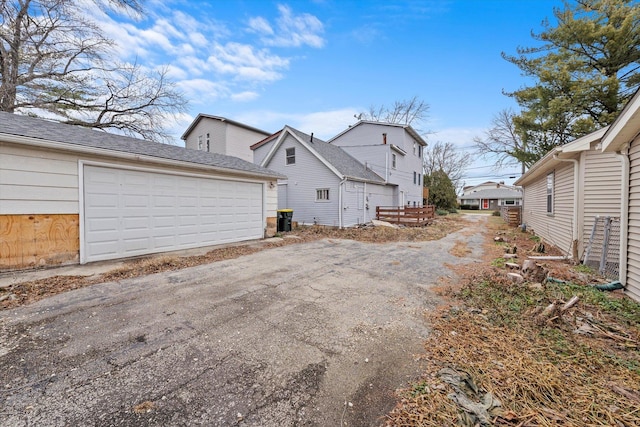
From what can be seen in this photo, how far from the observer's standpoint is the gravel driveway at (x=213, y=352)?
1.82m

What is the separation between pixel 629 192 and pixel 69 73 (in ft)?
66.5

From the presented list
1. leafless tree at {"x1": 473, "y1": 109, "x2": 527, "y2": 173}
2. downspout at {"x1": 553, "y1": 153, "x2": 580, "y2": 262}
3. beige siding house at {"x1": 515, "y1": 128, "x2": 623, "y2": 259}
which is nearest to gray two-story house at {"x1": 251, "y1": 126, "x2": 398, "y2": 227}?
beige siding house at {"x1": 515, "y1": 128, "x2": 623, "y2": 259}

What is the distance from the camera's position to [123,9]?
10.2 meters

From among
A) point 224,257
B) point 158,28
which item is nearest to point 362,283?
point 224,257

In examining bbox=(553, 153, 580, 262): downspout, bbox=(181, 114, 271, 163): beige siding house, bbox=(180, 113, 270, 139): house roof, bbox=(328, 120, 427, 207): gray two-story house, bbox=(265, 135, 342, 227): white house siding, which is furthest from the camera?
bbox=(181, 114, 271, 163): beige siding house

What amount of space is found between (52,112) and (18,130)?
10696mm

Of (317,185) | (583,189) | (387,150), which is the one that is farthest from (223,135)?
(583,189)

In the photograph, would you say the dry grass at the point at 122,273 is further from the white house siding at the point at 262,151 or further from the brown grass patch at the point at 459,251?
the white house siding at the point at 262,151

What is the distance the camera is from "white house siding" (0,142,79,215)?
194 inches

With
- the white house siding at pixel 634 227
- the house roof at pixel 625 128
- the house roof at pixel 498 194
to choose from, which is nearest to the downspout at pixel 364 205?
the house roof at pixel 625 128

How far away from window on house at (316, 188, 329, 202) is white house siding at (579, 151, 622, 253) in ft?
32.6

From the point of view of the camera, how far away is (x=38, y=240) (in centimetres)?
523

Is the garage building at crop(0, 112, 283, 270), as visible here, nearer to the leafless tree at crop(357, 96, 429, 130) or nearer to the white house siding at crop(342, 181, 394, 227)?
→ the white house siding at crop(342, 181, 394, 227)

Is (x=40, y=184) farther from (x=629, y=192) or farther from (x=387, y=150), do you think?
(x=387, y=150)
